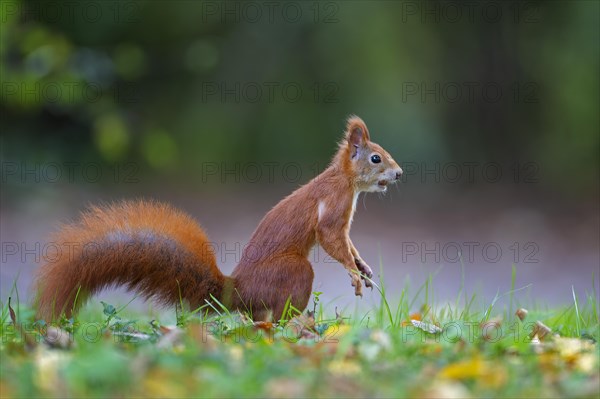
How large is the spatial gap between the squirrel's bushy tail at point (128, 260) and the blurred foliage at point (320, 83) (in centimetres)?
369

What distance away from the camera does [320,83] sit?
22.8 feet

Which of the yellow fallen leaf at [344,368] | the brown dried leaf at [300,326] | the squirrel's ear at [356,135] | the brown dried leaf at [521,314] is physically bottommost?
the brown dried leaf at [521,314]

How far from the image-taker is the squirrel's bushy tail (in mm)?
2562

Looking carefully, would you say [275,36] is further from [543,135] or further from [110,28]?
[543,135]

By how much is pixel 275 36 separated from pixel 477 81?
1.72 meters

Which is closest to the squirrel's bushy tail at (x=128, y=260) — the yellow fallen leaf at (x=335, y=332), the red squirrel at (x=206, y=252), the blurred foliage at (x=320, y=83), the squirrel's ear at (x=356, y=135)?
the red squirrel at (x=206, y=252)

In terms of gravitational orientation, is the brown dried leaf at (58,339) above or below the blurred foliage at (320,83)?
below

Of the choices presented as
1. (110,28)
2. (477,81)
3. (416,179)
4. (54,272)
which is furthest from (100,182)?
(54,272)

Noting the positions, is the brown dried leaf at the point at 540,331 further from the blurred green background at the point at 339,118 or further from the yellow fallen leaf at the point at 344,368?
the blurred green background at the point at 339,118

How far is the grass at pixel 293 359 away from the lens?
164 centimetres

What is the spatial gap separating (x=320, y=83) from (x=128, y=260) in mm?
4545

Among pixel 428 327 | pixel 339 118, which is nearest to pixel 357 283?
pixel 428 327

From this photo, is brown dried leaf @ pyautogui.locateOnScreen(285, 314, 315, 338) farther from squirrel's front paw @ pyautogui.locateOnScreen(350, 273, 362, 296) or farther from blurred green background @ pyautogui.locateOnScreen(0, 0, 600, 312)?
blurred green background @ pyautogui.locateOnScreen(0, 0, 600, 312)

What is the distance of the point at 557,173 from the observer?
7523 millimetres
